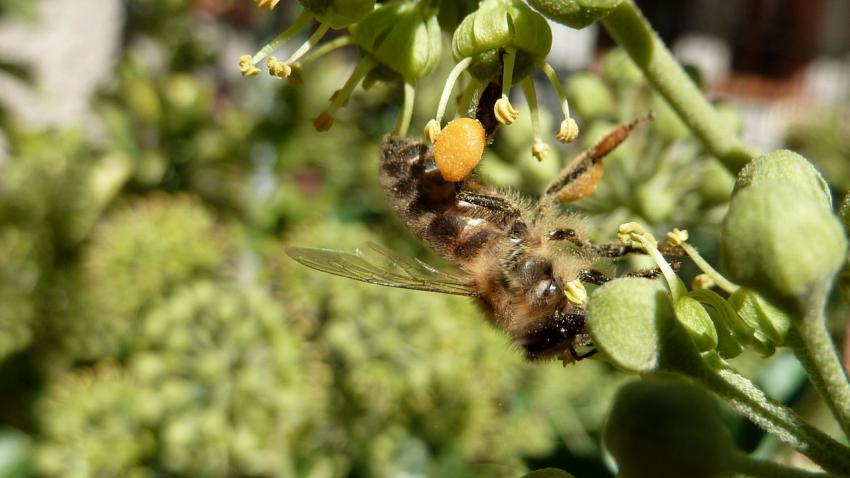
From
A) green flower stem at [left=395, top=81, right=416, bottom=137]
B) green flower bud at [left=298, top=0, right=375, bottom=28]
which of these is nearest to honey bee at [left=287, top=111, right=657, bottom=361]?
green flower stem at [left=395, top=81, right=416, bottom=137]

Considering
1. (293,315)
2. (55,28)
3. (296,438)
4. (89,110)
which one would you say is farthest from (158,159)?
(55,28)

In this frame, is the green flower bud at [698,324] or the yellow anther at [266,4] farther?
the yellow anther at [266,4]

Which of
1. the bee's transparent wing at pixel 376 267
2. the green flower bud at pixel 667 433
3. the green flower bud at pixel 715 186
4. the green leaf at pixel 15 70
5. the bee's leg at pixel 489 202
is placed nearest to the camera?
the green flower bud at pixel 667 433

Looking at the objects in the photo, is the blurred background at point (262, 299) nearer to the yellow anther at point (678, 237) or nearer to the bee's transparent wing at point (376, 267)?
the bee's transparent wing at point (376, 267)

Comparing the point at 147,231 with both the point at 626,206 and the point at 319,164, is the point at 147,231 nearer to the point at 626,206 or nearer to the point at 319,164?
the point at 319,164

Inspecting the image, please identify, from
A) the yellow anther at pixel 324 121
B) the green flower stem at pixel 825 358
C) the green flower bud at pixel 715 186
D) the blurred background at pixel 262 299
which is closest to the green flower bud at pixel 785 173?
the green flower stem at pixel 825 358

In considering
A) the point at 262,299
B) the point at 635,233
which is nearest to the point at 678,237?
the point at 635,233

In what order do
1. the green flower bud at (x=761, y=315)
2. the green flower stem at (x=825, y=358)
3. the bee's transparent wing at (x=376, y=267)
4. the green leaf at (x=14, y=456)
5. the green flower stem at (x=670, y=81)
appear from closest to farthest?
the green flower stem at (x=825, y=358)
the green flower bud at (x=761, y=315)
the green flower stem at (x=670, y=81)
the bee's transparent wing at (x=376, y=267)
the green leaf at (x=14, y=456)

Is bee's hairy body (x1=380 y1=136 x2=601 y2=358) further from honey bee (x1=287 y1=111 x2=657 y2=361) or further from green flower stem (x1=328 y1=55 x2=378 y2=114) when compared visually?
green flower stem (x1=328 y1=55 x2=378 y2=114)
